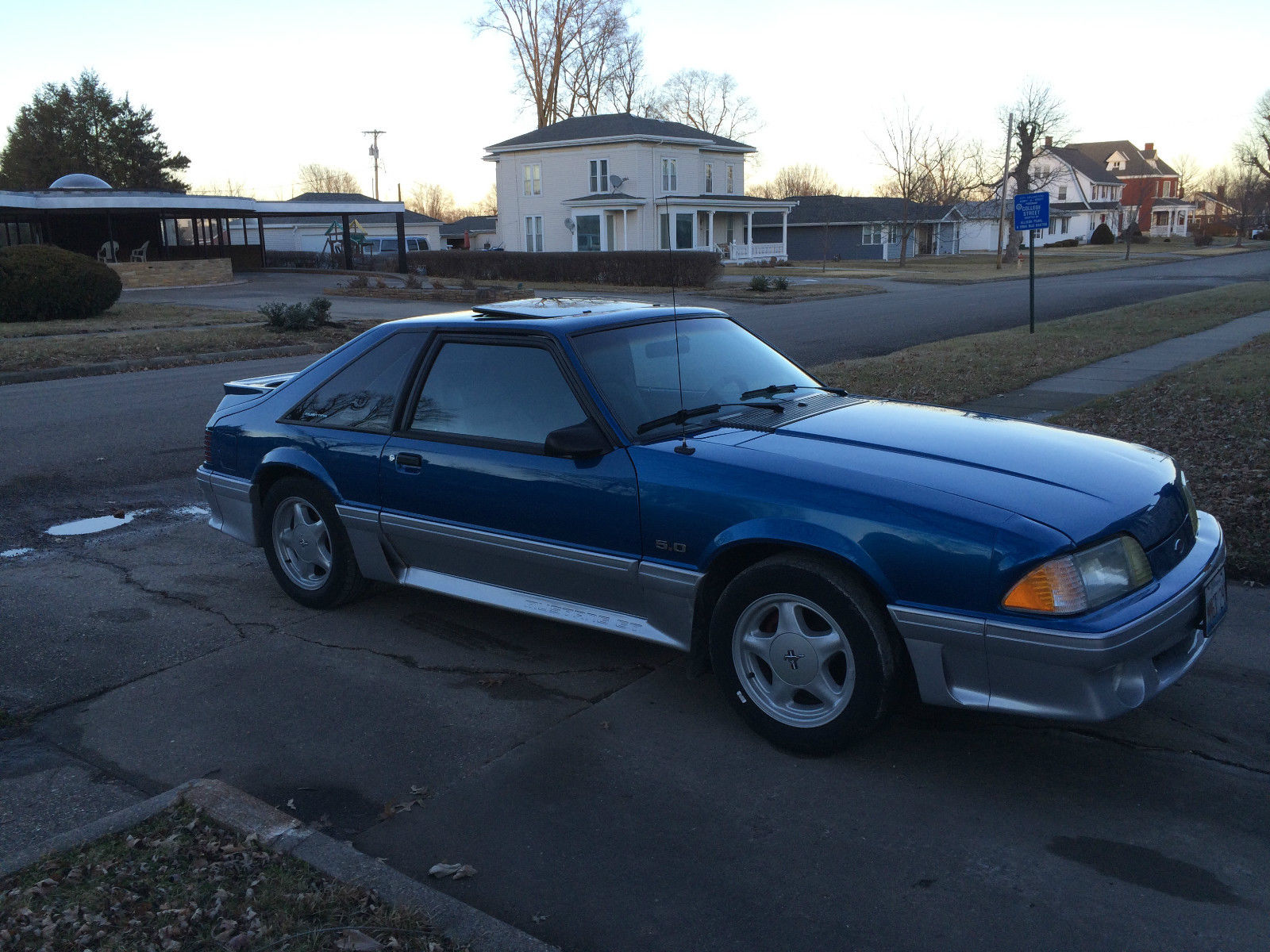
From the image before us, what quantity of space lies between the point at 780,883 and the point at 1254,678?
257 cm

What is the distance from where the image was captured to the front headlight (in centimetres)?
337

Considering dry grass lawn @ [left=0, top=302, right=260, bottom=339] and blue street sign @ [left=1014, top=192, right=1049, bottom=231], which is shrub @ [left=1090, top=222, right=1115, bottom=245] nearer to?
blue street sign @ [left=1014, top=192, right=1049, bottom=231]

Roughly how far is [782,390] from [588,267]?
1324 inches

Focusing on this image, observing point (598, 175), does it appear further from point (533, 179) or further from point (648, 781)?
point (648, 781)

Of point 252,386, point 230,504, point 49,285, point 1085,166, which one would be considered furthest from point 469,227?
point 230,504

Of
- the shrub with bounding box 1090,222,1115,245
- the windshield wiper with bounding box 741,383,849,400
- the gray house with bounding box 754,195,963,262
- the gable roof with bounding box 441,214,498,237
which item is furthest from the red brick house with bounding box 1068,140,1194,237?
the windshield wiper with bounding box 741,383,849,400

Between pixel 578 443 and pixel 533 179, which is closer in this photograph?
pixel 578 443

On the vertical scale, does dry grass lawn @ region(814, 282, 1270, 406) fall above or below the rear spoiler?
below

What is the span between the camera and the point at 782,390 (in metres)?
5.00

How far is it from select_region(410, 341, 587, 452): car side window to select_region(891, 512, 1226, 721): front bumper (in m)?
1.72

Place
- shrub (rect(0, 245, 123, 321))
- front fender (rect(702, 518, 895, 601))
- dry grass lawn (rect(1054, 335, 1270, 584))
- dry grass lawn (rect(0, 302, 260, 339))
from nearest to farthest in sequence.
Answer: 1. front fender (rect(702, 518, 895, 601))
2. dry grass lawn (rect(1054, 335, 1270, 584))
3. dry grass lawn (rect(0, 302, 260, 339))
4. shrub (rect(0, 245, 123, 321))

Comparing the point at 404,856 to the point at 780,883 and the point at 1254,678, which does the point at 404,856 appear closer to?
the point at 780,883

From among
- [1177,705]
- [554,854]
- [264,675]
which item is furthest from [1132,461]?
[264,675]

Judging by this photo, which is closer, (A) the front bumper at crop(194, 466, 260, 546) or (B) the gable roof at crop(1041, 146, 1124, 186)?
(A) the front bumper at crop(194, 466, 260, 546)
